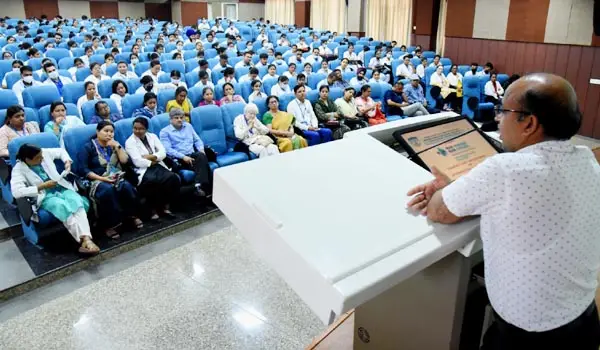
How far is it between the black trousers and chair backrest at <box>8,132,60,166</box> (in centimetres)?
336

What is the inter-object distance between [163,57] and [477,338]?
802 cm

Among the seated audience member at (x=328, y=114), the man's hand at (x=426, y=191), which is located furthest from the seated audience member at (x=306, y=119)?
the man's hand at (x=426, y=191)

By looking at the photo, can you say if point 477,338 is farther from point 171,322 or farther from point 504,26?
point 504,26

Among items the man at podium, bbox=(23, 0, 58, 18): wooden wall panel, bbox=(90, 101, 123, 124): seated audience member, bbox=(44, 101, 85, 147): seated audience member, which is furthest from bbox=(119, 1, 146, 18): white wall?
the man at podium

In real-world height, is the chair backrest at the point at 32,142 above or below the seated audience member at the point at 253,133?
above

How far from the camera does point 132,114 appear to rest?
15.8ft

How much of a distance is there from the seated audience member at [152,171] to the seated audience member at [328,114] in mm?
2133

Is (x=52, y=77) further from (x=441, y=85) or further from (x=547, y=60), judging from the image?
(x=547, y=60)

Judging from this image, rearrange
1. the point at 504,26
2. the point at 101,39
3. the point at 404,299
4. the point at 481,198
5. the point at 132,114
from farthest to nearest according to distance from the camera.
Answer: the point at 101,39 < the point at 504,26 < the point at 132,114 < the point at 404,299 < the point at 481,198

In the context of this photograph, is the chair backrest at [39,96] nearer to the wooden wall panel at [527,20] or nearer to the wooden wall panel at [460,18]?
the wooden wall panel at [527,20]

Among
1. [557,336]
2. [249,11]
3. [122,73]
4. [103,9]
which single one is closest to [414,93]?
[122,73]

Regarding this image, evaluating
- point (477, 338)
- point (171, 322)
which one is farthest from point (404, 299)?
point (171, 322)

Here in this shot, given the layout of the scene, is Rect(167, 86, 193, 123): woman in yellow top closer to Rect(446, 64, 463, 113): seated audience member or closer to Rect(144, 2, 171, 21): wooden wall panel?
Rect(446, 64, 463, 113): seated audience member

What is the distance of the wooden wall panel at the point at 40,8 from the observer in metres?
16.9
